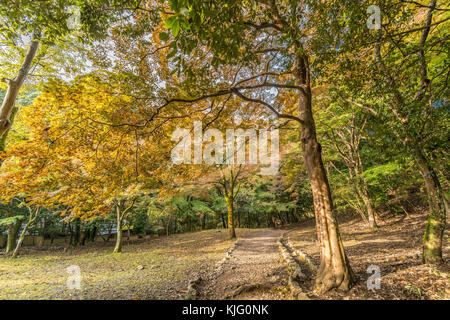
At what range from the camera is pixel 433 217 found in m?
3.64

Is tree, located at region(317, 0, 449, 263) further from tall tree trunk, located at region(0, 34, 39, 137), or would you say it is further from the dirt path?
tall tree trunk, located at region(0, 34, 39, 137)

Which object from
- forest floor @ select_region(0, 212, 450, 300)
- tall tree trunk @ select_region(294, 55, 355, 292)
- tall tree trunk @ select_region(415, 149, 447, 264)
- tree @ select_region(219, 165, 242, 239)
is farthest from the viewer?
tree @ select_region(219, 165, 242, 239)

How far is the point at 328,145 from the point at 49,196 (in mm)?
11335

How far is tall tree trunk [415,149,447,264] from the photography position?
347 cm

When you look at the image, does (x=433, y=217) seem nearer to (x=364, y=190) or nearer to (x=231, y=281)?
(x=231, y=281)

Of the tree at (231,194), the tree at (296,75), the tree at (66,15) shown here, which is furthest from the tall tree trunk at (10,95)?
the tree at (231,194)

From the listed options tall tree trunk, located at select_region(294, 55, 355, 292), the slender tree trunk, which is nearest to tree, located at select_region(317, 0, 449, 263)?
tall tree trunk, located at select_region(294, 55, 355, 292)

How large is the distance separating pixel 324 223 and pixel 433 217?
2.40 m

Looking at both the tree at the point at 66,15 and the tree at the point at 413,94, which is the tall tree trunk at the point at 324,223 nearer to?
the tree at the point at 413,94

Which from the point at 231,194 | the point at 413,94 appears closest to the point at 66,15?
the point at 413,94

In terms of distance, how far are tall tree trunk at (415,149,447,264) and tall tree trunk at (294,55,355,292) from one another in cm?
184
